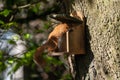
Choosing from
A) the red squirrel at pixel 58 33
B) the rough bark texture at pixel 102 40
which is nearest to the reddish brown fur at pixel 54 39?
the red squirrel at pixel 58 33

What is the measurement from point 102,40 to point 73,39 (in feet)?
0.46

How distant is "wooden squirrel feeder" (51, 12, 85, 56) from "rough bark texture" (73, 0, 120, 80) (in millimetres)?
26

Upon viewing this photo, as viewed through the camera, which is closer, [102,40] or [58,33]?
[102,40]

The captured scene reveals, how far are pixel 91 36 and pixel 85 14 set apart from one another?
0.35 ft

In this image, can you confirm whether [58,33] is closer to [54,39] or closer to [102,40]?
[54,39]

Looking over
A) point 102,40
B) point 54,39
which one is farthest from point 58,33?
point 102,40

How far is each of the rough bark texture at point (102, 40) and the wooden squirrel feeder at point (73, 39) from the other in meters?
0.03

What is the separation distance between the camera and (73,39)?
159cm

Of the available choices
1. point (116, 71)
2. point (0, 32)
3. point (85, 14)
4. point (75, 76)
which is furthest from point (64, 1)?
point (0, 32)

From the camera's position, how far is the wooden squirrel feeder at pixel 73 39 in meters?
1.59

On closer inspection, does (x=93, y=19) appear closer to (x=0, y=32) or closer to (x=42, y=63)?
(x=42, y=63)

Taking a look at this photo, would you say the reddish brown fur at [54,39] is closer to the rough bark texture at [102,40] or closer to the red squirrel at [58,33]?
the red squirrel at [58,33]

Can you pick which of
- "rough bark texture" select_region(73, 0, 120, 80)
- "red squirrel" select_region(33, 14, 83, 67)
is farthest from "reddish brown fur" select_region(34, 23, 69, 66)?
"rough bark texture" select_region(73, 0, 120, 80)

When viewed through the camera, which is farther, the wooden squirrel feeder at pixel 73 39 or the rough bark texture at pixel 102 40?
the wooden squirrel feeder at pixel 73 39
